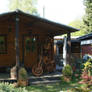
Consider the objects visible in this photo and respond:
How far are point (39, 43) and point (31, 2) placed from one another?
28.3 meters

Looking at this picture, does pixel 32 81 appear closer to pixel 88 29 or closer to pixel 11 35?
pixel 11 35

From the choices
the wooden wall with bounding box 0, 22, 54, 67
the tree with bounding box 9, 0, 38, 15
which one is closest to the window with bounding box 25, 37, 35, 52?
the wooden wall with bounding box 0, 22, 54, 67

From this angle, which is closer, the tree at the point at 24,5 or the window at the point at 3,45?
the window at the point at 3,45

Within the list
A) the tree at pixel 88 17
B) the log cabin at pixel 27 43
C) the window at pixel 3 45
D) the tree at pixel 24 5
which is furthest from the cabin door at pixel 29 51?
the tree at pixel 24 5

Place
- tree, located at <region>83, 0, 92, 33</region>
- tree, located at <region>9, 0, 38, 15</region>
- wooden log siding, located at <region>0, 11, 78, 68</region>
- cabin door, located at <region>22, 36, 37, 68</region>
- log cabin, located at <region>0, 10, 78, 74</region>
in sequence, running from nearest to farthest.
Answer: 1. wooden log siding, located at <region>0, 11, 78, 68</region>
2. log cabin, located at <region>0, 10, 78, 74</region>
3. cabin door, located at <region>22, 36, 37, 68</region>
4. tree, located at <region>83, 0, 92, 33</region>
5. tree, located at <region>9, 0, 38, 15</region>

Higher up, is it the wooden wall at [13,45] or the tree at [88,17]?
the tree at [88,17]

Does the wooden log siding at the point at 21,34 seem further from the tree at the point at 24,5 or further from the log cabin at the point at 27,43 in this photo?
the tree at the point at 24,5

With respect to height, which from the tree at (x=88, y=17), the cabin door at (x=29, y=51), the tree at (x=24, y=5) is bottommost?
the cabin door at (x=29, y=51)

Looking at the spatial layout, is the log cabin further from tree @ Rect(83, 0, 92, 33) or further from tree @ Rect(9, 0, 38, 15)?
tree @ Rect(9, 0, 38, 15)

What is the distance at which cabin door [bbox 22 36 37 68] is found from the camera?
9.58 m

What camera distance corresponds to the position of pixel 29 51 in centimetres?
973

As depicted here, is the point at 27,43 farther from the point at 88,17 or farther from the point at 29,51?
the point at 88,17

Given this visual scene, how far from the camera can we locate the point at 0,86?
293 cm

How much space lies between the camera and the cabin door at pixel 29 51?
958 centimetres
